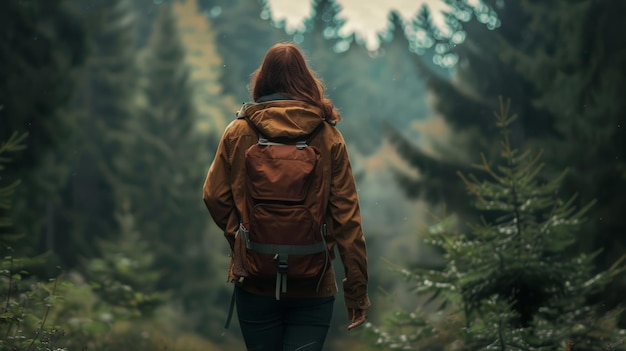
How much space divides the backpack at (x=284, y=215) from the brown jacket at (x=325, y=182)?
0.06 meters

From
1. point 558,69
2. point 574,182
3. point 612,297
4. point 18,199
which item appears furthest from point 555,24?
point 18,199

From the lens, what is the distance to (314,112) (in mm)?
3906

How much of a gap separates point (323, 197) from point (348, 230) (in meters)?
0.19

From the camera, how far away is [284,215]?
12.6 feet

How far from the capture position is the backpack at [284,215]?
3818mm

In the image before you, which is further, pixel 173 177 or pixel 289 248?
pixel 173 177

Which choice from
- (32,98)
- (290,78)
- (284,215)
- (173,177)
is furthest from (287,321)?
(173,177)

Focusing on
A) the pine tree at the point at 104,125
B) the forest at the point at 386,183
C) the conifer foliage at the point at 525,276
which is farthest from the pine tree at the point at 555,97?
the pine tree at the point at 104,125

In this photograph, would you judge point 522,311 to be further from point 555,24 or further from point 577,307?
point 555,24

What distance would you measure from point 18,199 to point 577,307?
10.0m

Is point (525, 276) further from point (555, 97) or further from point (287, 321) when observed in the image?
point (555, 97)

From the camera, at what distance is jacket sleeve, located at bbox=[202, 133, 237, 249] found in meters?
4.00

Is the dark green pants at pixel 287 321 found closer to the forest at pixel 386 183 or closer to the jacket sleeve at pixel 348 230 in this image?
the jacket sleeve at pixel 348 230

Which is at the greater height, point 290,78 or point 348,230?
point 290,78
